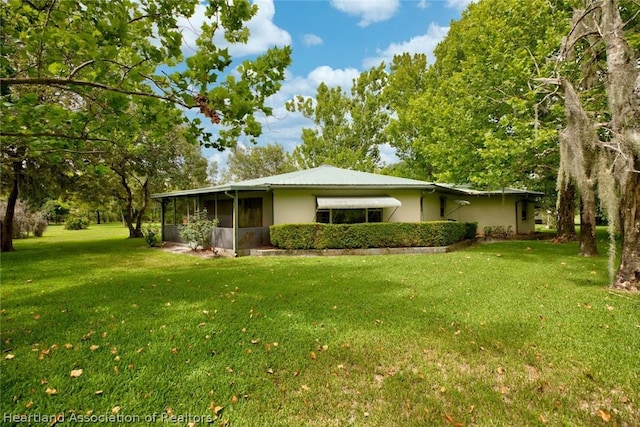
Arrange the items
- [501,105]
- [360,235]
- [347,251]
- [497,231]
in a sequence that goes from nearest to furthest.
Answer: [501,105] < [347,251] < [360,235] < [497,231]

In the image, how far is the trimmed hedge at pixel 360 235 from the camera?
13.4m

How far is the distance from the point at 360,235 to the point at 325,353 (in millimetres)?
9833

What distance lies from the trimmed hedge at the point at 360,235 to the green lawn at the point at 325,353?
18.2 ft

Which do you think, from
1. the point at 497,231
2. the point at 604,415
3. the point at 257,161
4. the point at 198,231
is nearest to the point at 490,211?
the point at 497,231

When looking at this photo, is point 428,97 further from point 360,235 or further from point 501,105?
point 360,235

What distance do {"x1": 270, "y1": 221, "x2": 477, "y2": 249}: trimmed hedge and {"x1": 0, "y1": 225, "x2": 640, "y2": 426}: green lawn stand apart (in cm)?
555

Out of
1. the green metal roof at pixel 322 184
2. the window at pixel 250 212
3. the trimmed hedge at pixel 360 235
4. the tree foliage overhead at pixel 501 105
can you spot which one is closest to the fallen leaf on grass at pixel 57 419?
the trimmed hedge at pixel 360 235

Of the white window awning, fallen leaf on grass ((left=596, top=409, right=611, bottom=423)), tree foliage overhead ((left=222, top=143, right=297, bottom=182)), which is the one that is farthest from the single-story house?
tree foliage overhead ((left=222, top=143, right=297, bottom=182))

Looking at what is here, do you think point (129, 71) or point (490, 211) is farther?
point (490, 211)

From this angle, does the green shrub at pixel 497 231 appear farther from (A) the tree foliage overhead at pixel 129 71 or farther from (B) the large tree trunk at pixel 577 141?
(A) the tree foliage overhead at pixel 129 71

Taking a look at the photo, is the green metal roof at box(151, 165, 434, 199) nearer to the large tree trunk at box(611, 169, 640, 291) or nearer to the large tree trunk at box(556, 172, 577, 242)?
the large tree trunk at box(556, 172, 577, 242)

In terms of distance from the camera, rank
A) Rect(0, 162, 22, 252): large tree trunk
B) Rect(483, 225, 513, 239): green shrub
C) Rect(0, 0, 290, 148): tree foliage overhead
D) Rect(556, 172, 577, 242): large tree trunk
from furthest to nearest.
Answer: Rect(483, 225, 513, 239): green shrub < Rect(556, 172, 577, 242): large tree trunk < Rect(0, 162, 22, 252): large tree trunk < Rect(0, 0, 290, 148): tree foliage overhead

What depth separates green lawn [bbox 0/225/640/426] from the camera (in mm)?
2934

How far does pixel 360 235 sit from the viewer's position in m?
13.7
